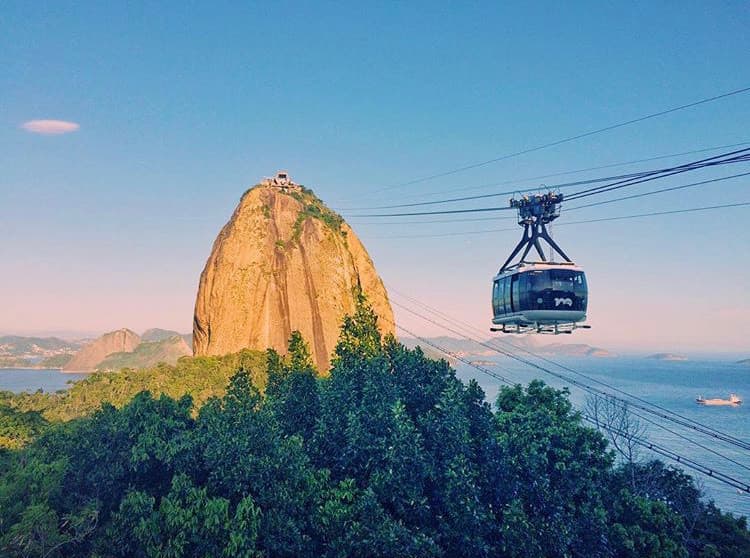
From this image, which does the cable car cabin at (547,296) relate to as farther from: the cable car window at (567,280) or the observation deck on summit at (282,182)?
the observation deck on summit at (282,182)

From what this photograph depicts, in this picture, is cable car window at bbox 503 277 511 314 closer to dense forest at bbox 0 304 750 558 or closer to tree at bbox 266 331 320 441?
dense forest at bbox 0 304 750 558

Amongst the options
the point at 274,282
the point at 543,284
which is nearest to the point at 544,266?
the point at 543,284

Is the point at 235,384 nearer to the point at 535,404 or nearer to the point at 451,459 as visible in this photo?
the point at 451,459

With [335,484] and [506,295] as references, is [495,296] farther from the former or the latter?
[335,484]

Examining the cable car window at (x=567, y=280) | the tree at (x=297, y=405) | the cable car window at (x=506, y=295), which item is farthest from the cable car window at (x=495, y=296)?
the tree at (x=297, y=405)

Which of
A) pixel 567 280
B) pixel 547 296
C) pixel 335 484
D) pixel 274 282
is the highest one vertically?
pixel 274 282

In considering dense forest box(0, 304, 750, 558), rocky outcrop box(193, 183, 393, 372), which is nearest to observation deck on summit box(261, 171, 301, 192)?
rocky outcrop box(193, 183, 393, 372)
